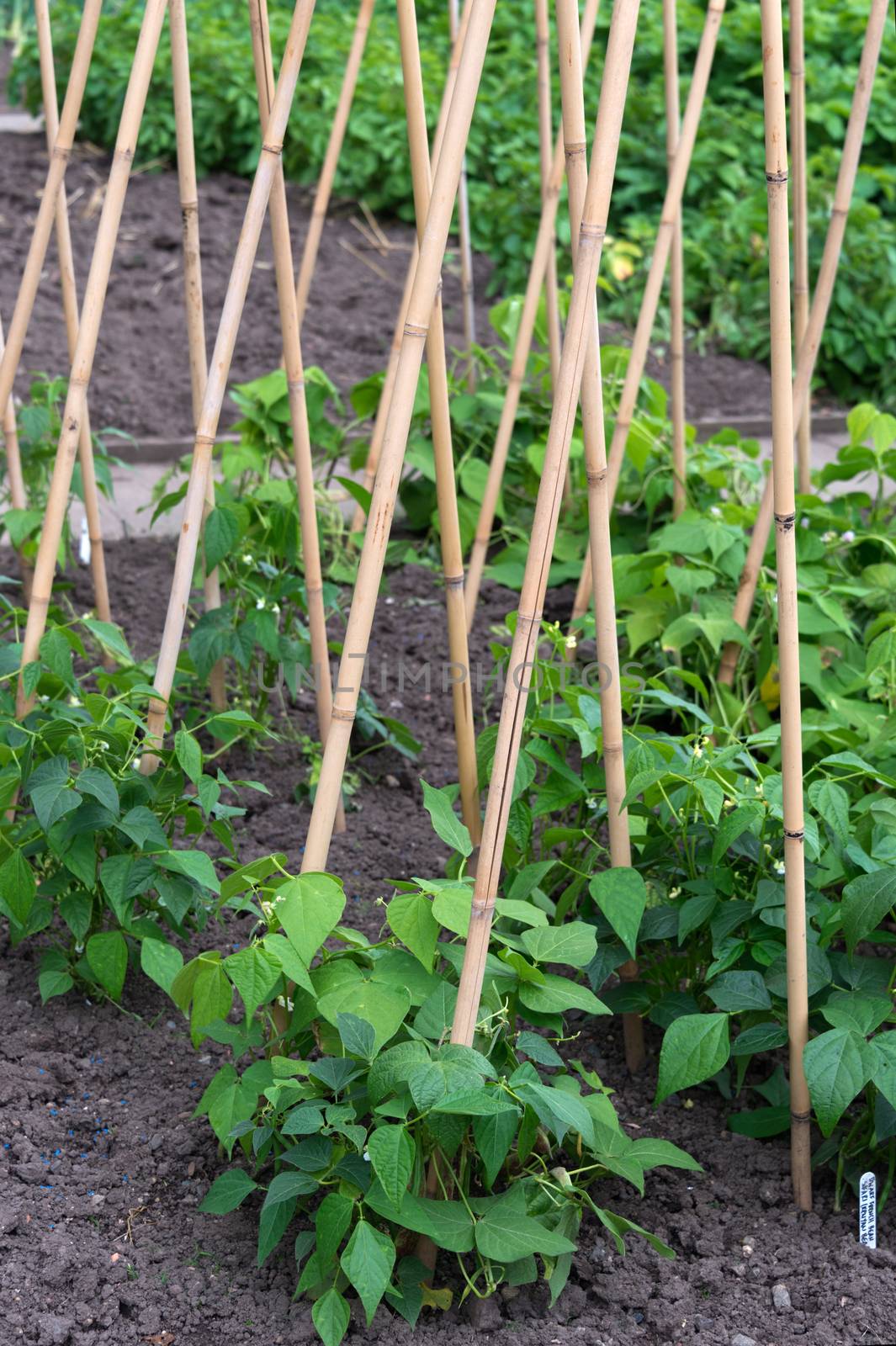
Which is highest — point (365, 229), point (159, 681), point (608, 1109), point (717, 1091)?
point (365, 229)

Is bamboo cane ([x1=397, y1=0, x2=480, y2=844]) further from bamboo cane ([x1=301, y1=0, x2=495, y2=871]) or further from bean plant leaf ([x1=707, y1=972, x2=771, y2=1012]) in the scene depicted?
bean plant leaf ([x1=707, y1=972, x2=771, y2=1012])

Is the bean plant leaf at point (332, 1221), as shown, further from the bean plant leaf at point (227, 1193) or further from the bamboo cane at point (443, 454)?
the bamboo cane at point (443, 454)

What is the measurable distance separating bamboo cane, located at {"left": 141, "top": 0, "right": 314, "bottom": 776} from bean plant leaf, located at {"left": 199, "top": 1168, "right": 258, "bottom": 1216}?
2.04 feet

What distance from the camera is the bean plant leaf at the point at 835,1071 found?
157 centimetres

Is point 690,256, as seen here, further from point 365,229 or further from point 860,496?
point 860,496

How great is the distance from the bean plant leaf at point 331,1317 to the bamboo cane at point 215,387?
807mm

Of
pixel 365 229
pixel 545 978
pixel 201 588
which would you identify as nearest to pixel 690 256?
pixel 365 229

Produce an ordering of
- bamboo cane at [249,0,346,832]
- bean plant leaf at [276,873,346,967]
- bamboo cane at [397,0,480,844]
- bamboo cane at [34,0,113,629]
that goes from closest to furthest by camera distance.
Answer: bean plant leaf at [276,873,346,967], bamboo cane at [397,0,480,844], bamboo cane at [249,0,346,832], bamboo cane at [34,0,113,629]

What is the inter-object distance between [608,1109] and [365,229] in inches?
196

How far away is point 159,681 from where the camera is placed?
6.70ft

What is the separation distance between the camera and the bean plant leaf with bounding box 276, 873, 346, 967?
146 centimetres

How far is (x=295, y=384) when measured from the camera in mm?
2240

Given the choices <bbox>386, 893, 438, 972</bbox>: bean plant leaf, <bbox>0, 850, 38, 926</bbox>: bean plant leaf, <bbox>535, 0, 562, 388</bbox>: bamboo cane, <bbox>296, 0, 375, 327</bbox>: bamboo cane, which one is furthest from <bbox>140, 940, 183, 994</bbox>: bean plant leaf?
<bbox>535, 0, 562, 388</bbox>: bamboo cane

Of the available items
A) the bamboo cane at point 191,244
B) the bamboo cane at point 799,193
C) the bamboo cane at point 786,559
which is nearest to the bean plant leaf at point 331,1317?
the bamboo cane at point 786,559
